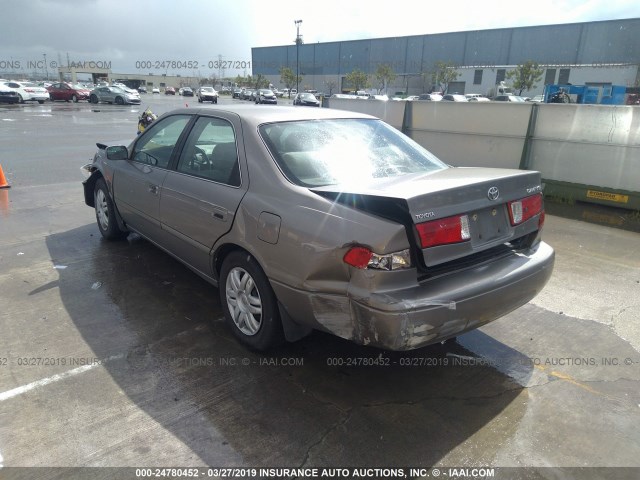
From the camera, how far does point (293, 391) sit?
2.94 m

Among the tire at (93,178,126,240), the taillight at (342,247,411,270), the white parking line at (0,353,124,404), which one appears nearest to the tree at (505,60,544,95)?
the tire at (93,178,126,240)

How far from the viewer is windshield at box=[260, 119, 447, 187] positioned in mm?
3100

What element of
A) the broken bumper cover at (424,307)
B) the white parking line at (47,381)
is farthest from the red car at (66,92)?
the broken bumper cover at (424,307)

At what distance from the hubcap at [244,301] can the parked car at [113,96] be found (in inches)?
1611

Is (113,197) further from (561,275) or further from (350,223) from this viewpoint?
(561,275)

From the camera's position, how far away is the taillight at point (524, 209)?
3.07 metres

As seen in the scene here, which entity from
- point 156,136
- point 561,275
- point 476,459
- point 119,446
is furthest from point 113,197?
point 561,275

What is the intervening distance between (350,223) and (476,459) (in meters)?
1.40

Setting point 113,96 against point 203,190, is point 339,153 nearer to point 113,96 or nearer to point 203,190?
point 203,190

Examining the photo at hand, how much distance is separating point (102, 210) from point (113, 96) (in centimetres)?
3925

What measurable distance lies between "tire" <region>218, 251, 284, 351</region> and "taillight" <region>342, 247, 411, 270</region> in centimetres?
75

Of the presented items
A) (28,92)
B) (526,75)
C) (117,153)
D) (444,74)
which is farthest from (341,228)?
(444,74)

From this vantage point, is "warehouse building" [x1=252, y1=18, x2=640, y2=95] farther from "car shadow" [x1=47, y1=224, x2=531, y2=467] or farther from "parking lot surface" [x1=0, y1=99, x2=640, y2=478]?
"car shadow" [x1=47, y1=224, x2=531, y2=467]

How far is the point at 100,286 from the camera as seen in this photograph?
4383mm
